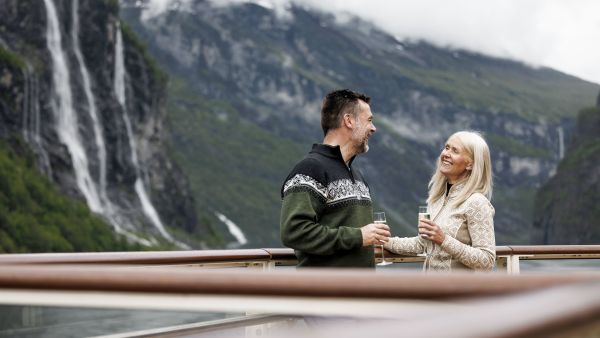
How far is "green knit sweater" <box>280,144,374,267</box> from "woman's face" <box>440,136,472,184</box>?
0.49 metres

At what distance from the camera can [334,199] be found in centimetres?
471

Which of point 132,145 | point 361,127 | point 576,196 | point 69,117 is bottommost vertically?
point 576,196

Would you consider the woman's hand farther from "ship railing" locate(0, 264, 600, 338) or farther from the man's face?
"ship railing" locate(0, 264, 600, 338)

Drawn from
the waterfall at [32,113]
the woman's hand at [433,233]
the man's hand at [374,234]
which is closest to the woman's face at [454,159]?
the woman's hand at [433,233]

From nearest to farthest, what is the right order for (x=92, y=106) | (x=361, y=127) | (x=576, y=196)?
(x=361, y=127) → (x=92, y=106) → (x=576, y=196)

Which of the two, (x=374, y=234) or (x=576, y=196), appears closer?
(x=374, y=234)

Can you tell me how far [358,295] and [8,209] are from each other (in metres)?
88.1

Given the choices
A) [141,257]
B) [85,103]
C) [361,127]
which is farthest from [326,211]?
[85,103]

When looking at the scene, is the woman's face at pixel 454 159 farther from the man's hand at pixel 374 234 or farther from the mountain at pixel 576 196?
the mountain at pixel 576 196

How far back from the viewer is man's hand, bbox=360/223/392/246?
4.55m

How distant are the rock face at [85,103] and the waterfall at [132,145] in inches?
4.6

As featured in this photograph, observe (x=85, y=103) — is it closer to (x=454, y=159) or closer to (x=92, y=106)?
(x=92, y=106)

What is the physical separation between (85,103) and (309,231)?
87.2m

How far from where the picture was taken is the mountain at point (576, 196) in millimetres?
149375
